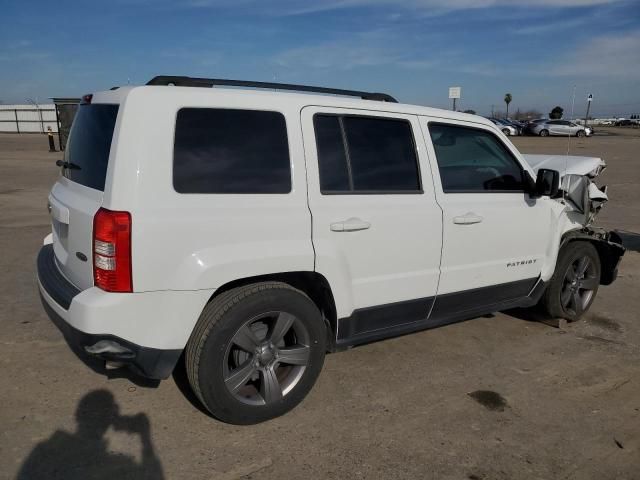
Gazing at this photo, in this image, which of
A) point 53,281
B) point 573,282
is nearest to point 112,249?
point 53,281

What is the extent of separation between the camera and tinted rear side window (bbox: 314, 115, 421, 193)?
3.29 m

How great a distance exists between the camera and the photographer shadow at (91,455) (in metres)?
2.72

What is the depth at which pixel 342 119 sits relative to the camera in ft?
11.1

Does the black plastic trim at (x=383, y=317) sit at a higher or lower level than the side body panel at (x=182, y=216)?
lower

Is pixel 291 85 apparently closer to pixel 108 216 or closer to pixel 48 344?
pixel 108 216

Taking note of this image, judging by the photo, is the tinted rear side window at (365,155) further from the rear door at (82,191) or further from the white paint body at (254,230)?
the rear door at (82,191)

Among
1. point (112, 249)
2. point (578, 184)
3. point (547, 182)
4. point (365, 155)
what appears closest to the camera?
point (112, 249)

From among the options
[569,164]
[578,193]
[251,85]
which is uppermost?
[251,85]

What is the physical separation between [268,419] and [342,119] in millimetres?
1911

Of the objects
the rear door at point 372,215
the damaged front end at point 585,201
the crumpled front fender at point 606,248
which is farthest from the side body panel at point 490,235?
the crumpled front fender at point 606,248

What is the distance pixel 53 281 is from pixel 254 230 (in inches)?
52.1

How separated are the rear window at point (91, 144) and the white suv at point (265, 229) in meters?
0.02

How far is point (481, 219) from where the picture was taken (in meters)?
3.92

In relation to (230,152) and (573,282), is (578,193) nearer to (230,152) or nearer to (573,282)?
(573,282)
